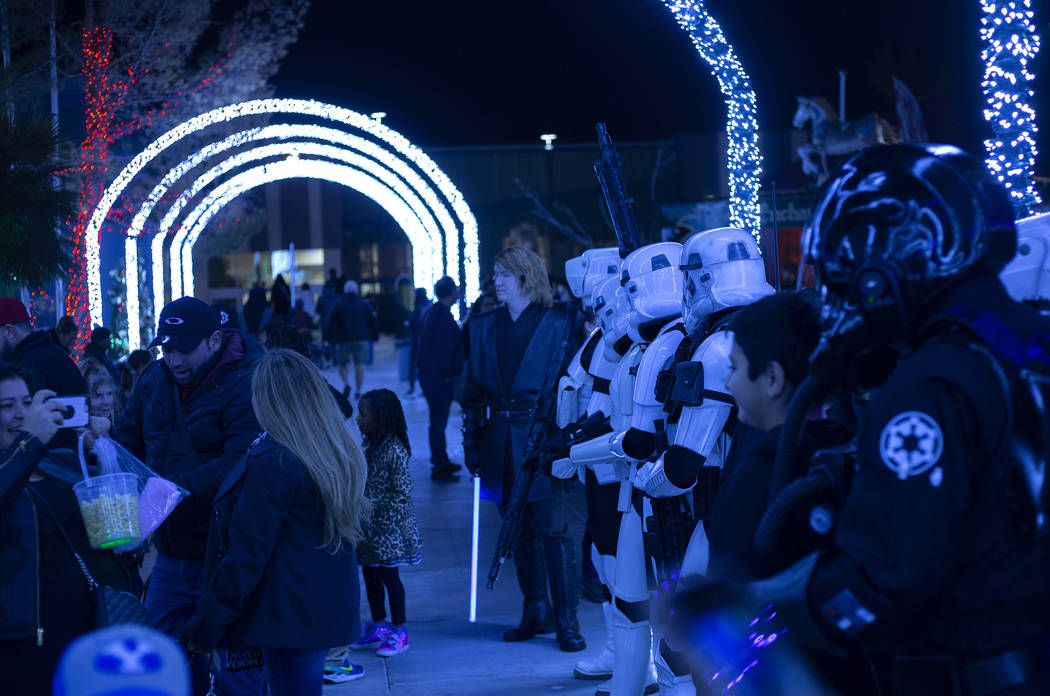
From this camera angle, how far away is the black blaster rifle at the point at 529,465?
5.84 meters

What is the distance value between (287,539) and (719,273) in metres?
1.92

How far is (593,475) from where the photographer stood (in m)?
5.03

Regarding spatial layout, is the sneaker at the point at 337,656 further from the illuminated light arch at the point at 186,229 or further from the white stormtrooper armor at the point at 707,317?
the illuminated light arch at the point at 186,229

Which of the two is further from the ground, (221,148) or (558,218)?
(558,218)

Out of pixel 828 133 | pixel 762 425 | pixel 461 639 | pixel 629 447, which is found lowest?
pixel 461 639

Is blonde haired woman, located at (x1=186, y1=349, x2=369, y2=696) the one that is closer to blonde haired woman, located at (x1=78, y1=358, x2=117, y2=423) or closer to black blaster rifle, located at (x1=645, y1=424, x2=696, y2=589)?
black blaster rifle, located at (x1=645, y1=424, x2=696, y2=589)

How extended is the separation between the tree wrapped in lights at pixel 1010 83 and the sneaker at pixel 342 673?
496cm

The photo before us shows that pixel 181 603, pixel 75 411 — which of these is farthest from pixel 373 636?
pixel 75 411

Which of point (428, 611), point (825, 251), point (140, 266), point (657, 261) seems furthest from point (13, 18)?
point (825, 251)

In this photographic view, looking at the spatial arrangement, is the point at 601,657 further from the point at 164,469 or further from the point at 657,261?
the point at 164,469

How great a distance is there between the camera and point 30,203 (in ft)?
15.1

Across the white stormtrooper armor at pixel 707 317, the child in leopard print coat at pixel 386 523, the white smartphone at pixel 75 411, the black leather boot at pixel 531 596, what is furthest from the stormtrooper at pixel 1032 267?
the child in leopard print coat at pixel 386 523

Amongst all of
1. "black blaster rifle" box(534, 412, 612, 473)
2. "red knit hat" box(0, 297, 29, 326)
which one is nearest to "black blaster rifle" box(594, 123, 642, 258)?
"black blaster rifle" box(534, 412, 612, 473)

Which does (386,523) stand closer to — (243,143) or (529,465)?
(529,465)
